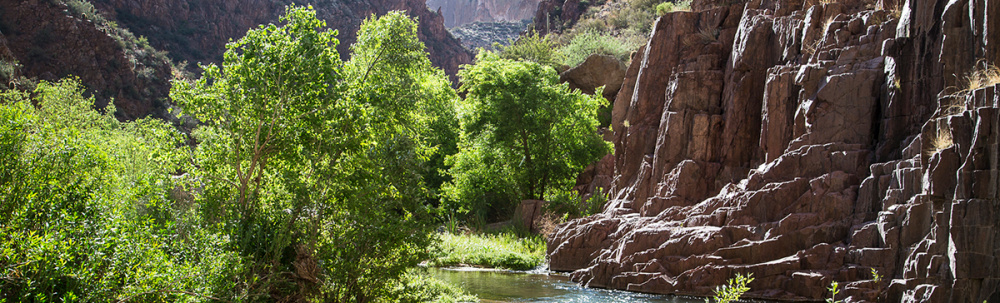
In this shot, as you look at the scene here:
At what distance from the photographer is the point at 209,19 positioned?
80.5 meters

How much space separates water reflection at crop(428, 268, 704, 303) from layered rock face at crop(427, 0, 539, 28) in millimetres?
122609

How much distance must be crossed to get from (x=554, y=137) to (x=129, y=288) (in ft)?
80.9

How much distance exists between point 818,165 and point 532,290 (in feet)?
23.5

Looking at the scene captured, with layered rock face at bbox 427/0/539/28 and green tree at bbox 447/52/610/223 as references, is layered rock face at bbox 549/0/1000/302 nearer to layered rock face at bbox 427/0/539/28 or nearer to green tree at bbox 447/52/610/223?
green tree at bbox 447/52/610/223

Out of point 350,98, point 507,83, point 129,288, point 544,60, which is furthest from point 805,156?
point 544,60

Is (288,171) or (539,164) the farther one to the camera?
(539,164)

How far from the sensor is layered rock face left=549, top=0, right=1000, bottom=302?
11.8 metres

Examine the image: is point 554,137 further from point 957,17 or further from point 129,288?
point 129,288

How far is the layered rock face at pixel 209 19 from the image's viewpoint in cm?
7194

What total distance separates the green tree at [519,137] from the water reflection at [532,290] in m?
10.2

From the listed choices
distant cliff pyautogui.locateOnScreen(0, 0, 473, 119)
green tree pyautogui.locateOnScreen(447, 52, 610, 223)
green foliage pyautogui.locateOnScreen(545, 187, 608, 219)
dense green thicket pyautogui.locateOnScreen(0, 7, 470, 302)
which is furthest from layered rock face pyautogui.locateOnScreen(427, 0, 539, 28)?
dense green thicket pyautogui.locateOnScreen(0, 7, 470, 302)

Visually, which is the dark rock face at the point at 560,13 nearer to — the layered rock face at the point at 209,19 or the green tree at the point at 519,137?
the layered rock face at the point at 209,19

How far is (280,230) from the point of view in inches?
386

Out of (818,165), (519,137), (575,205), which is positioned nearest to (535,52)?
(519,137)
